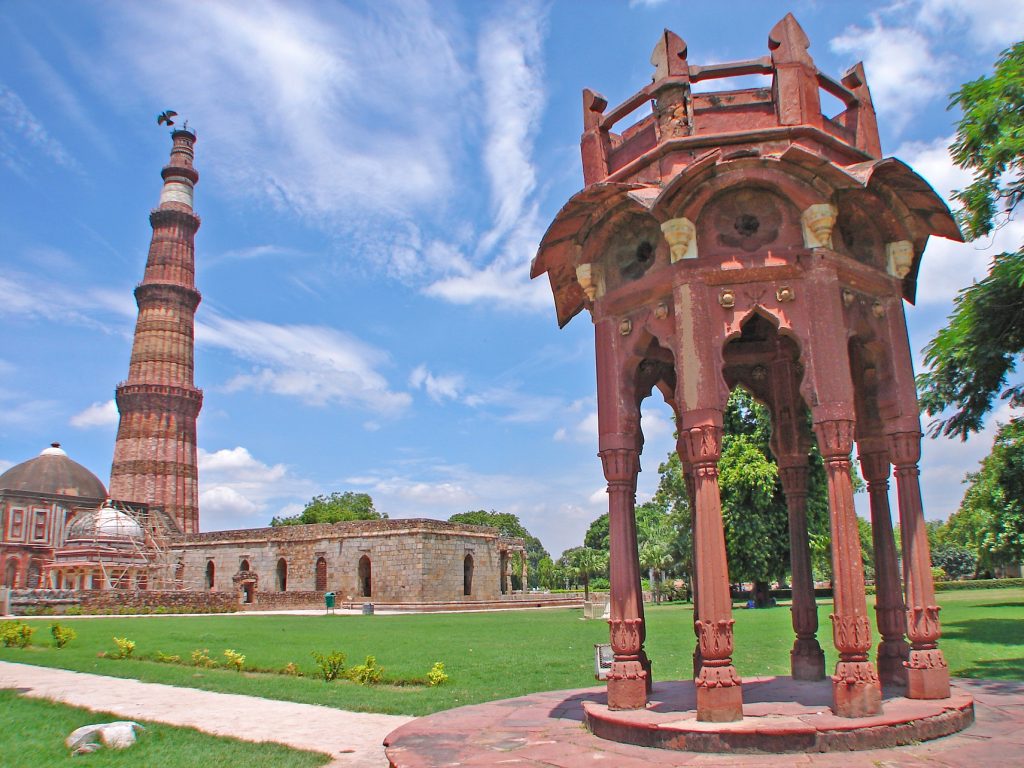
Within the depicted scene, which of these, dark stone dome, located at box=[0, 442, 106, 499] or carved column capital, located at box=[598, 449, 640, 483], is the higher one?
dark stone dome, located at box=[0, 442, 106, 499]

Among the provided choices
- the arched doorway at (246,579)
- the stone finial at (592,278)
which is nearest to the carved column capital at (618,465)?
the stone finial at (592,278)

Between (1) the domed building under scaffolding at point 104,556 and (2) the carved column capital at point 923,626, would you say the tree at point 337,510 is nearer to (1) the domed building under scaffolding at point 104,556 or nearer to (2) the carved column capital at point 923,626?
(1) the domed building under scaffolding at point 104,556

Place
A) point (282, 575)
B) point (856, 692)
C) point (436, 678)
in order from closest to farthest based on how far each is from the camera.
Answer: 1. point (856, 692)
2. point (436, 678)
3. point (282, 575)

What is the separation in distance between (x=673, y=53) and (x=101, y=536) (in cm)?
4654

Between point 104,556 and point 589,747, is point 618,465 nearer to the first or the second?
point 589,747

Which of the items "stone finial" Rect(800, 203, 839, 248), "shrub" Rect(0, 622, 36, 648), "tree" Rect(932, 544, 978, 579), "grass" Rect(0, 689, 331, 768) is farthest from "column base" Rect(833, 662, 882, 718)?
"tree" Rect(932, 544, 978, 579)

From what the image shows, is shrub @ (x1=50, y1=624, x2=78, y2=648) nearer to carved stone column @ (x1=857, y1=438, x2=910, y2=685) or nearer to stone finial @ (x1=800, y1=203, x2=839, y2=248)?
carved stone column @ (x1=857, y1=438, x2=910, y2=685)

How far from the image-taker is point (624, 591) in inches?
251

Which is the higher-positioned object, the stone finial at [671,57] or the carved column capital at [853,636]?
the stone finial at [671,57]

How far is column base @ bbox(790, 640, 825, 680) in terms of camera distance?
7355 millimetres

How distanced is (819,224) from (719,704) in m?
3.74

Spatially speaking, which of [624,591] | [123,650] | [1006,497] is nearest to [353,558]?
[123,650]

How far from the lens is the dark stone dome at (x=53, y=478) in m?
54.2

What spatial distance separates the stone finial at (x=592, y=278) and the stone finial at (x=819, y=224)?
1.90m
